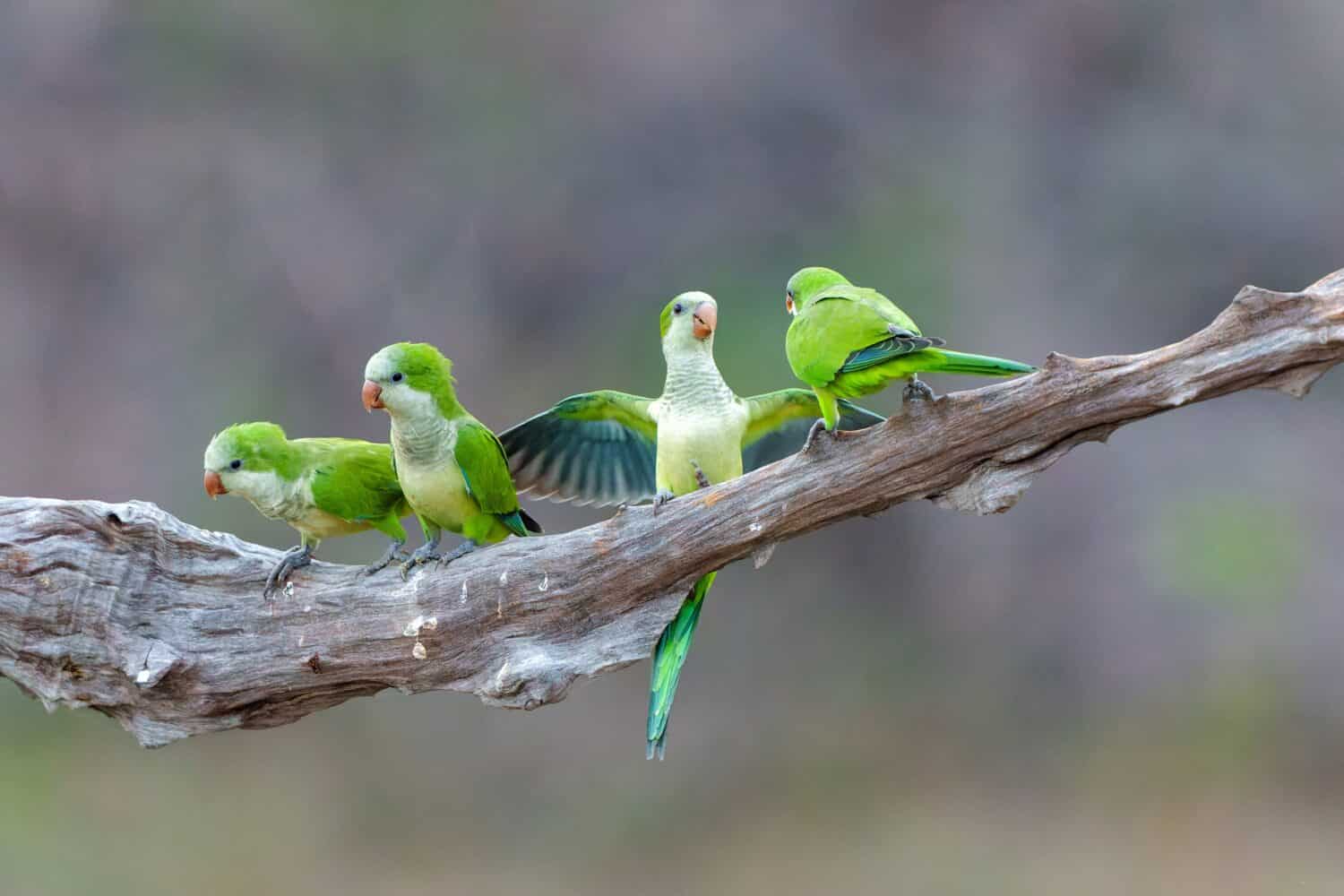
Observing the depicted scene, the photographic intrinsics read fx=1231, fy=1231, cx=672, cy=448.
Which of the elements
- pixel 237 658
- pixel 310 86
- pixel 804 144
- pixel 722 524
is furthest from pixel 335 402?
pixel 722 524

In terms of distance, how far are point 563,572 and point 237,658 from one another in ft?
2.54

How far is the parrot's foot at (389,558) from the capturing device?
8.91 ft

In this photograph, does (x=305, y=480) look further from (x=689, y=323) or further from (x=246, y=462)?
(x=689, y=323)

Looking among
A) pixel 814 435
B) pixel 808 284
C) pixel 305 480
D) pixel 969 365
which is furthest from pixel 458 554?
pixel 969 365

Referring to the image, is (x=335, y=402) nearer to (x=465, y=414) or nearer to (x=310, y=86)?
(x=310, y=86)

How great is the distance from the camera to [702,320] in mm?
2537

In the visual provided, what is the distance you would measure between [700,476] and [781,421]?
29 cm

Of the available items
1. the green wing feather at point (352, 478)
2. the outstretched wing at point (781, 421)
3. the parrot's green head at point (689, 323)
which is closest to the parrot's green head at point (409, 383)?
the green wing feather at point (352, 478)

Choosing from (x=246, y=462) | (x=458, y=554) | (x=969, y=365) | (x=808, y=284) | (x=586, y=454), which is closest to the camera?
(x=969, y=365)

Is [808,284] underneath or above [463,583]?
above

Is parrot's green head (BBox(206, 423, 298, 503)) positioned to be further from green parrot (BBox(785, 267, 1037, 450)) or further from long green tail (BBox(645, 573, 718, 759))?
green parrot (BBox(785, 267, 1037, 450))

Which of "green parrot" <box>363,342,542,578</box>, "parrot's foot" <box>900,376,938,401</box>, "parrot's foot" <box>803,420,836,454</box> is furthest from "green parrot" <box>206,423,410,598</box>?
"parrot's foot" <box>900,376,938,401</box>

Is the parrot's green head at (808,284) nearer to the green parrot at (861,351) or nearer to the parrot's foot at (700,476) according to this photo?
the green parrot at (861,351)

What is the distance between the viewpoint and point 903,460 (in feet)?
7.65
